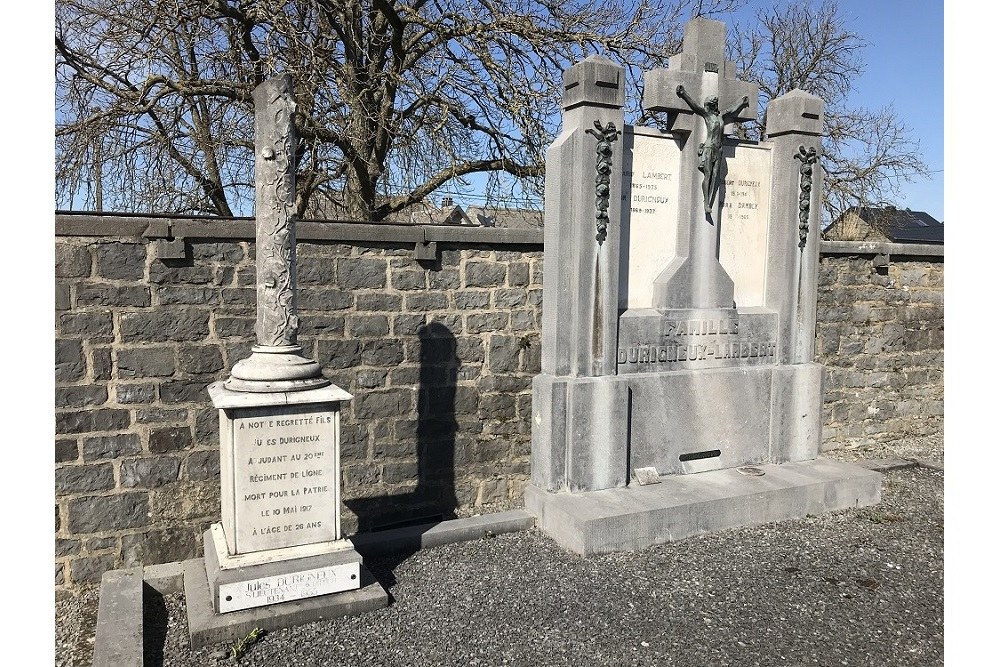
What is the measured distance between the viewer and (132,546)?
4.84 meters

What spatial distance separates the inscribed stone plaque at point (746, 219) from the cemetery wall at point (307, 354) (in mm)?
1565

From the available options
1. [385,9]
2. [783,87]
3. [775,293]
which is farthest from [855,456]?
[783,87]

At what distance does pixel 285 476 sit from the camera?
380 centimetres

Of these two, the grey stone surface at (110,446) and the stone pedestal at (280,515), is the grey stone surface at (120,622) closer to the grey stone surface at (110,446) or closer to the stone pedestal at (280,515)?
the stone pedestal at (280,515)

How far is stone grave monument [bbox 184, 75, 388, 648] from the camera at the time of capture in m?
3.66

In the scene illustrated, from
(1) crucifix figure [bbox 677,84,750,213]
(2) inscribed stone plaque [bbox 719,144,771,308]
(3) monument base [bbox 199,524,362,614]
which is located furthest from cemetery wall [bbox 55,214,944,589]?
(2) inscribed stone plaque [bbox 719,144,771,308]

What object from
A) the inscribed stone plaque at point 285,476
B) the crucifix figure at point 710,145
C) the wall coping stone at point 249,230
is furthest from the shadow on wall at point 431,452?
the crucifix figure at point 710,145

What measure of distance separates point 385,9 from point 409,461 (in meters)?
6.42

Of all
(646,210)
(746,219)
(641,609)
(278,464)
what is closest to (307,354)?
(278,464)

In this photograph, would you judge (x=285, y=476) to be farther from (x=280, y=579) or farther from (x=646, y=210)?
(x=646, y=210)

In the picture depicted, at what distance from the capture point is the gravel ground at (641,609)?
11.0ft

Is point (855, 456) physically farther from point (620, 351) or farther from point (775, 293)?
point (620, 351)

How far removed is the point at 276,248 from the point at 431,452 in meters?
2.45

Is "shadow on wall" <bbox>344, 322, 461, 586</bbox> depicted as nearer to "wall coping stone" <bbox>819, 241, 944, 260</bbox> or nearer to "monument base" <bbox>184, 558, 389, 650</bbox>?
"monument base" <bbox>184, 558, 389, 650</bbox>
